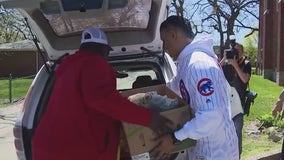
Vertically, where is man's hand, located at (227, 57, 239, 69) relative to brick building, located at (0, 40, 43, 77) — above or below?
above

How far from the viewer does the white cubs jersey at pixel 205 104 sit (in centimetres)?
340

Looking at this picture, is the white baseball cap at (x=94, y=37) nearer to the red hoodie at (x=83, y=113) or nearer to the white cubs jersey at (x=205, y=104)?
the red hoodie at (x=83, y=113)

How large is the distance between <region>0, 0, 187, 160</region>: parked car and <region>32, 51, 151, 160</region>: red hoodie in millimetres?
767

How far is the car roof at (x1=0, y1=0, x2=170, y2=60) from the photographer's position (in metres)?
4.60

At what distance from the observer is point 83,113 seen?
3561mm

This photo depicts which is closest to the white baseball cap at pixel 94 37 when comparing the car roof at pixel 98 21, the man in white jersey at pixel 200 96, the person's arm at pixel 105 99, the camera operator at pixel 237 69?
the person's arm at pixel 105 99

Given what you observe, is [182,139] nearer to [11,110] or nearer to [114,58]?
[114,58]

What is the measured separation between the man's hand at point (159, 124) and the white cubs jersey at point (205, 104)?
0.31 ft

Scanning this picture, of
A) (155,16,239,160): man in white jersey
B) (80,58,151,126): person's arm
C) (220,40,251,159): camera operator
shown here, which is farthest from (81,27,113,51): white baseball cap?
(220,40,251,159): camera operator

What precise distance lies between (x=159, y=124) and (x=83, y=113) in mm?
499

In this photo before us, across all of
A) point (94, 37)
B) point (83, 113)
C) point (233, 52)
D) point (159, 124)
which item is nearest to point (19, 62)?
point (233, 52)

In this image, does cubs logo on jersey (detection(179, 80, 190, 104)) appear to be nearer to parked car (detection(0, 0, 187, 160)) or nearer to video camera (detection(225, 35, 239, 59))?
parked car (detection(0, 0, 187, 160))

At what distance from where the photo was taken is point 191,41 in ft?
12.2

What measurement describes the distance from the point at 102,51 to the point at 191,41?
0.61 metres
